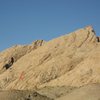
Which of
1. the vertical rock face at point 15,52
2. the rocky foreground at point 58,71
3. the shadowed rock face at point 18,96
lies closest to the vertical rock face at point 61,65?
the rocky foreground at point 58,71

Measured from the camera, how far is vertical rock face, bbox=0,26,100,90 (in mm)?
50562

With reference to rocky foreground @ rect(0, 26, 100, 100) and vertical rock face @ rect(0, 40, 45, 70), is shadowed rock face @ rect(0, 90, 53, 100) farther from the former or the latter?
vertical rock face @ rect(0, 40, 45, 70)

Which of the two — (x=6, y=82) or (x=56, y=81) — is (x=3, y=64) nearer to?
(x=6, y=82)

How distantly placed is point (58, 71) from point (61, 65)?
4.10 ft

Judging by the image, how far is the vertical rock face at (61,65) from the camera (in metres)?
50.6

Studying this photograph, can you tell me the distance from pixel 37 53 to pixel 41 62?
381 cm

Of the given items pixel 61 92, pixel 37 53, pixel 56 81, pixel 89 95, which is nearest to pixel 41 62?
pixel 37 53

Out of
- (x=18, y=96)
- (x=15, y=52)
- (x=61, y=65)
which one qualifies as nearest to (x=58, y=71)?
(x=61, y=65)

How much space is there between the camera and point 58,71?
178 feet

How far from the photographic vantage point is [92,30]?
6488 cm

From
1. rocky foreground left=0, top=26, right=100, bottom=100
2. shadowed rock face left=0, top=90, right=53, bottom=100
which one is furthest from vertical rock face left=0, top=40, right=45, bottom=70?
shadowed rock face left=0, top=90, right=53, bottom=100

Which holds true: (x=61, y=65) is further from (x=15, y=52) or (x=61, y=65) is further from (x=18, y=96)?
(x=15, y=52)

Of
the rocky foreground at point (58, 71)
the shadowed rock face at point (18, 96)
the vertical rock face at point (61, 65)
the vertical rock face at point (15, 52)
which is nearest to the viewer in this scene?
the shadowed rock face at point (18, 96)

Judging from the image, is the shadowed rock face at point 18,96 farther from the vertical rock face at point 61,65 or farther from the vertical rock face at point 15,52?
the vertical rock face at point 15,52
